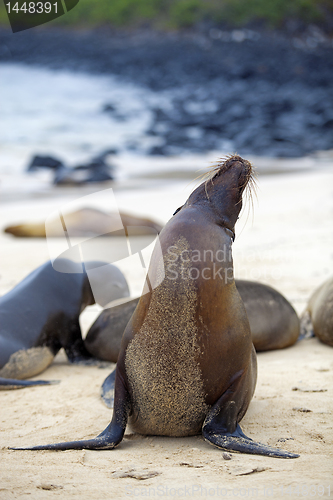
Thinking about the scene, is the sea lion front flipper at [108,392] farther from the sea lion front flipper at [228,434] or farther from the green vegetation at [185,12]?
the green vegetation at [185,12]

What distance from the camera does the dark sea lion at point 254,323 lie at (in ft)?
13.4

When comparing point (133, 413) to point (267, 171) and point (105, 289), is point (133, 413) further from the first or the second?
point (267, 171)

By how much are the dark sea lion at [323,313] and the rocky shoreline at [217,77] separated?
14805 millimetres

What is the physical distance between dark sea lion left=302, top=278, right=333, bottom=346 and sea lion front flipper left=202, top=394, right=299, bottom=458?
6.29 ft

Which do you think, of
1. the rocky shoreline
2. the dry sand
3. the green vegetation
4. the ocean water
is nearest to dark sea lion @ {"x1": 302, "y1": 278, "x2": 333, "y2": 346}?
the dry sand

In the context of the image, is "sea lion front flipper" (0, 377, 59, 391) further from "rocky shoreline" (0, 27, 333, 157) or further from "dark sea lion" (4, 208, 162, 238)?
"rocky shoreline" (0, 27, 333, 157)

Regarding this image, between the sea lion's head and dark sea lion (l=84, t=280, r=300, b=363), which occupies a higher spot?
the sea lion's head

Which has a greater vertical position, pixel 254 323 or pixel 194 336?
pixel 194 336

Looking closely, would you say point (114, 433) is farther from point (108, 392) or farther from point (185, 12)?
point (185, 12)

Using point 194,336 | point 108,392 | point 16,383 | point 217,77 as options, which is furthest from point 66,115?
point 194,336

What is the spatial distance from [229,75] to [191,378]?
38585 mm

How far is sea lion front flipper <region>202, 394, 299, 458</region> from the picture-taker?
2287 mm

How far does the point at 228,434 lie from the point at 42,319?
2.01 metres

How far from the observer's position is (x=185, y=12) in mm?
54594
